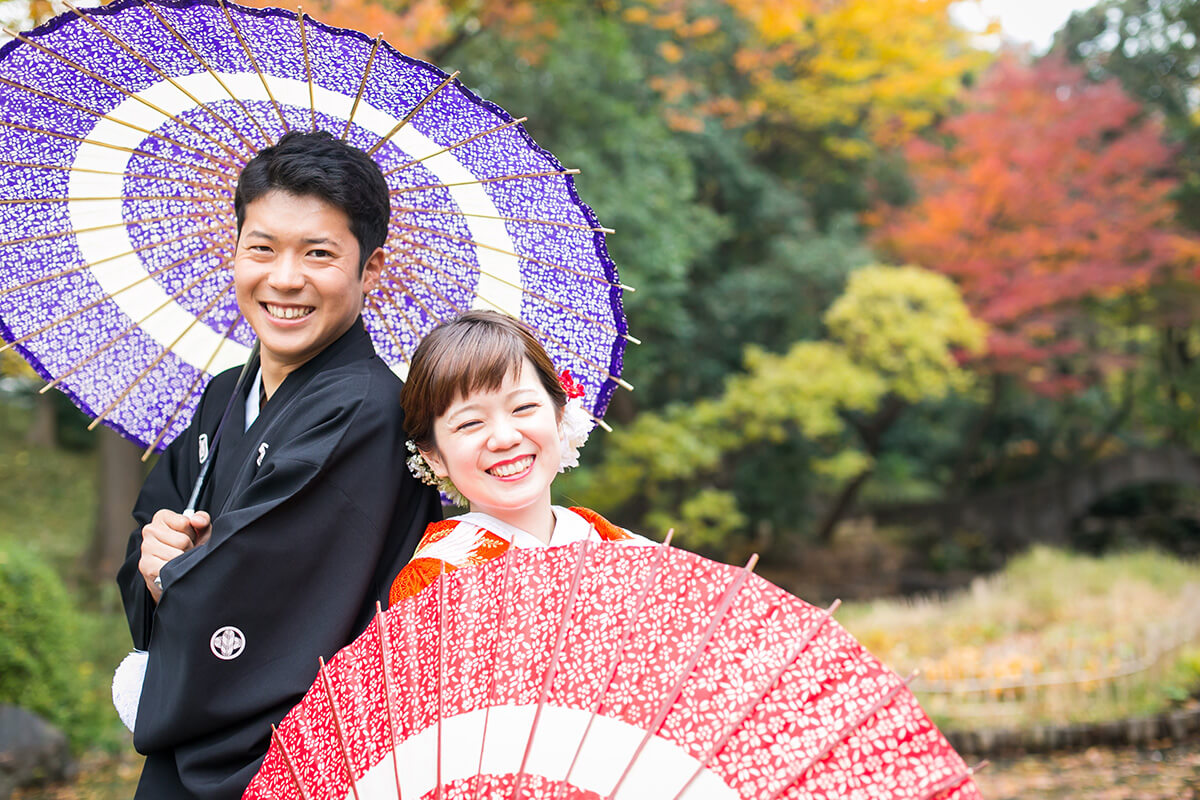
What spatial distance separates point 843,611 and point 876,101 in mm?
6511

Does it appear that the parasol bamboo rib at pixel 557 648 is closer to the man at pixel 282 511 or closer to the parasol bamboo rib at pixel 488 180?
the man at pixel 282 511

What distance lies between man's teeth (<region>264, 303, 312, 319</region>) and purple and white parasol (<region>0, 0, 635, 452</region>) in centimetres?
38

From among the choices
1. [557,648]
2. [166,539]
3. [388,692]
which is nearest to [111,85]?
[166,539]

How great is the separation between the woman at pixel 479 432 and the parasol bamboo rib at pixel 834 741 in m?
0.62

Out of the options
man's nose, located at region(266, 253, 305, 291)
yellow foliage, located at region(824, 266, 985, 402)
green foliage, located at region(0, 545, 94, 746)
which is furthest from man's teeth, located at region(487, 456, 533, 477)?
yellow foliage, located at region(824, 266, 985, 402)

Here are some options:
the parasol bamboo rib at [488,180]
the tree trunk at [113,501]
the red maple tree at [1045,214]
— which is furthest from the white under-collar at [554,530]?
the red maple tree at [1045,214]

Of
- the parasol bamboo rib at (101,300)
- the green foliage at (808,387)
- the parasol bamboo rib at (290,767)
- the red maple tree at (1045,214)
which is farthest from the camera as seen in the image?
the red maple tree at (1045,214)

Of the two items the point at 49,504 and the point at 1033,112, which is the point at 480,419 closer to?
the point at 1033,112

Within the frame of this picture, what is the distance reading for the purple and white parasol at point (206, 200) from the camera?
1844 millimetres

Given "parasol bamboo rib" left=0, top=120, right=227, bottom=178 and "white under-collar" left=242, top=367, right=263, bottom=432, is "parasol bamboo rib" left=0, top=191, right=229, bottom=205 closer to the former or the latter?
"parasol bamboo rib" left=0, top=120, right=227, bottom=178

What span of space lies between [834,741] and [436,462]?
88cm

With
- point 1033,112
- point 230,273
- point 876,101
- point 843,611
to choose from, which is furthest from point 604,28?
point 230,273

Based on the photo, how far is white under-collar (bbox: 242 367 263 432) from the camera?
6.49 feet

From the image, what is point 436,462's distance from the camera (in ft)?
5.80
